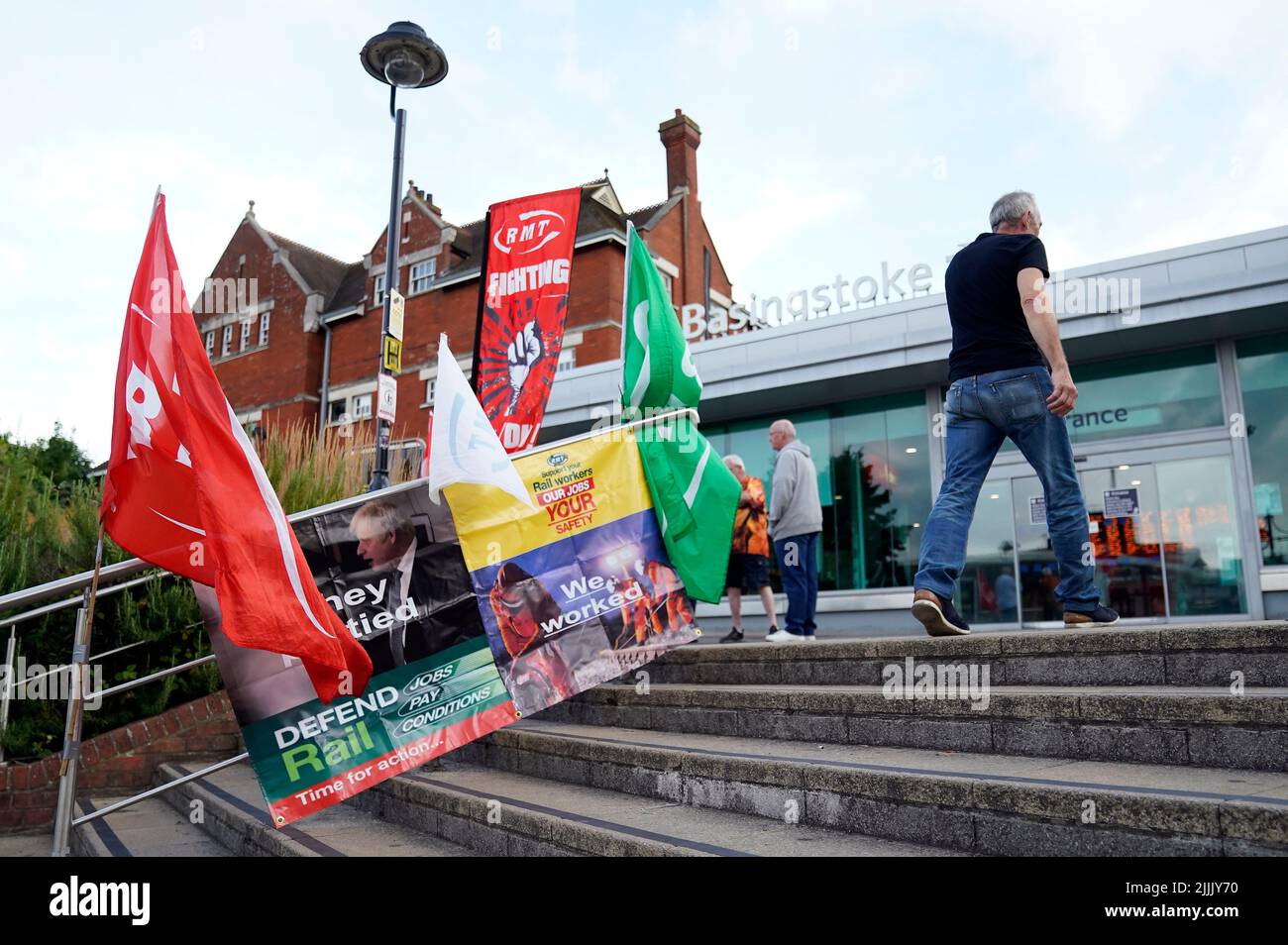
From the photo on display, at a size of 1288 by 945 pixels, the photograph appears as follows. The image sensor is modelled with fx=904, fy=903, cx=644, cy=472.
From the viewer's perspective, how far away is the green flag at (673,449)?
5.55 m

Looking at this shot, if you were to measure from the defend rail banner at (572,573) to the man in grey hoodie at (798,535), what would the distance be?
2136 millimetres

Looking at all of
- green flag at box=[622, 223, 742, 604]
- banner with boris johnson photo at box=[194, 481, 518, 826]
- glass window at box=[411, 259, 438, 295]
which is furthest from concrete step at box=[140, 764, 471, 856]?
glass window at box=[411, 259, 438, 295]

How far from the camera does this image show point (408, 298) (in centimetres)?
2962

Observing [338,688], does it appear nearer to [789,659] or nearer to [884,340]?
[789,659]

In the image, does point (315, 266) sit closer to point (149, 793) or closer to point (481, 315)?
point (481, 315)

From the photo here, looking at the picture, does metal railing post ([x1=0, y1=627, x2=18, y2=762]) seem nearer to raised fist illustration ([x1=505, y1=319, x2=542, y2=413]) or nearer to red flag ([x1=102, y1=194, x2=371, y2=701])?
red flag ([x1=102, y1=194, x2=371, y2=701])

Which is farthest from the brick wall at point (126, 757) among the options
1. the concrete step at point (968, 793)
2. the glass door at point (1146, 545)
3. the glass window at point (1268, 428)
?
the glass window at point (1268, 428)

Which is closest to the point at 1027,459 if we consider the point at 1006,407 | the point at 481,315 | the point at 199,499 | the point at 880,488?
the point at 1006,407

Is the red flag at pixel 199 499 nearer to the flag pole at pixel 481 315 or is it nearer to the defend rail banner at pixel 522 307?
the defend rail banner at pixel 522 307

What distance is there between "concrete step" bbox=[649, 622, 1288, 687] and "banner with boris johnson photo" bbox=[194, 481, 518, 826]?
6.00ft

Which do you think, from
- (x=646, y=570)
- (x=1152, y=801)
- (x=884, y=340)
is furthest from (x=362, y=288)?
(x=1152, y=801)

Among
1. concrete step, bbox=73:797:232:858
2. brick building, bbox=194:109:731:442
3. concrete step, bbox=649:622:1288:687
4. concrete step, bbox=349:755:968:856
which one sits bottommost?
concrete step, bbox=73:797:232:858

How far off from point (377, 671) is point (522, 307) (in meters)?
4.35

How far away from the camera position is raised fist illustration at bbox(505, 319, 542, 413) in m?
7.75
